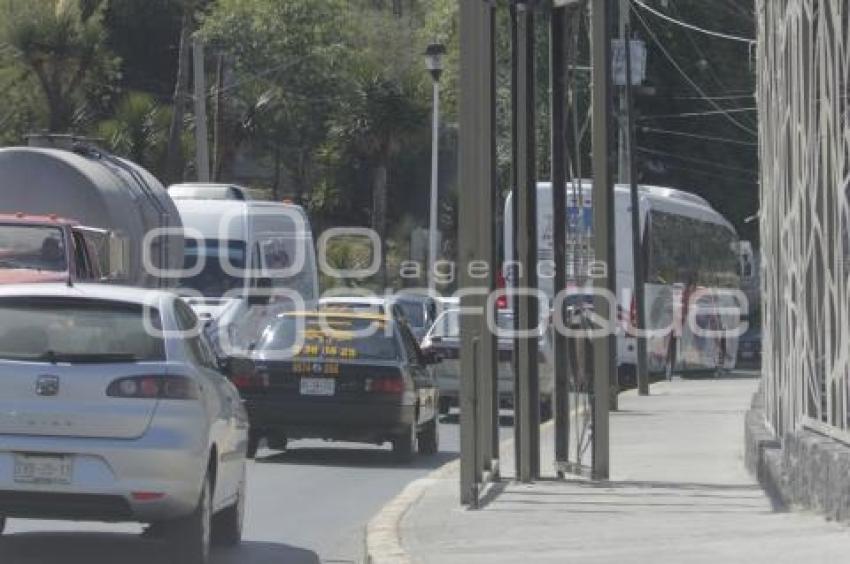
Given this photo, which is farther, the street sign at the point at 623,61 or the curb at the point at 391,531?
the street sign at the point at 623,61

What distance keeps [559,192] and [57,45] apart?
28.2 metres

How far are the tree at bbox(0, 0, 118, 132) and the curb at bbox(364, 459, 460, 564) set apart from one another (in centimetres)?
2725

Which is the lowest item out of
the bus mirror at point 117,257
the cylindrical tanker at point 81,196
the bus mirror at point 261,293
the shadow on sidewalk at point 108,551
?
the shadow on sidewalk at point 108,551

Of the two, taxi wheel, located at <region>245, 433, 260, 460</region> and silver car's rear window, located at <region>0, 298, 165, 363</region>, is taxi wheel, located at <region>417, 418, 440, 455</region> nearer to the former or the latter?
taxi wheel, located at <region>245, 433, 260, 460</region>

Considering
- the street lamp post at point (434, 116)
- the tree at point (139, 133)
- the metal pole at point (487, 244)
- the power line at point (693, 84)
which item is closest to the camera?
the metal pole at point (487, 244)

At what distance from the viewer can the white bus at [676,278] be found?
3606 centimetres

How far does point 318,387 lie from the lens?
61.2ft

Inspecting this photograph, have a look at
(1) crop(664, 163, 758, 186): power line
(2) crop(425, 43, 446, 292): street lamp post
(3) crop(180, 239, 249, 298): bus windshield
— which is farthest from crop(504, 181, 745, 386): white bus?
(1) crop(664, 163, 758, 186): power line

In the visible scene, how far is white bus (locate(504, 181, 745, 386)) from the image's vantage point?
36.1 m

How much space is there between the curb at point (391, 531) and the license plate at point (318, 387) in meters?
3.18

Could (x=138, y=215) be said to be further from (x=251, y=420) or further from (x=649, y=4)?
(x=649, y=4)

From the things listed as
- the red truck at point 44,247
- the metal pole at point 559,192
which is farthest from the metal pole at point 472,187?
the red truck at point 44,247

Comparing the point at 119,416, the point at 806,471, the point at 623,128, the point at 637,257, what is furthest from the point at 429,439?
the point at 623,128

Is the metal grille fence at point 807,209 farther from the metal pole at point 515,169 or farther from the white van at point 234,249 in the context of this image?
the white van at point 234,249
